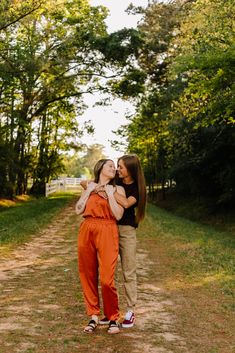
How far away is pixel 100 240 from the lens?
18.4ft

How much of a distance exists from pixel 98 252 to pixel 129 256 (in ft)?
1.60

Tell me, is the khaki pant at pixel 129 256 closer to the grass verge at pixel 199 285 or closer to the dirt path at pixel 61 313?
the dirt path at pixel 61 313

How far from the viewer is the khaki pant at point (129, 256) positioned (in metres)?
5.96

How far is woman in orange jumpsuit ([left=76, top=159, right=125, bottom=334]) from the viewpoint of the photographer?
18.5 ft

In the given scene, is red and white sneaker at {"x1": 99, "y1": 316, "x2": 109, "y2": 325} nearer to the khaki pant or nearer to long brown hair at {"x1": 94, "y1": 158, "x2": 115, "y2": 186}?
the khaki pant

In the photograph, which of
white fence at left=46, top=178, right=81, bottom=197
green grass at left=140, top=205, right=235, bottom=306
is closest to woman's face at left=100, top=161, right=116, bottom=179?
green grass at left=140, top=205, right=235, bottom=306

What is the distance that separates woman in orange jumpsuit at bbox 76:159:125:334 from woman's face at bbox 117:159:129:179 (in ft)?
0.44

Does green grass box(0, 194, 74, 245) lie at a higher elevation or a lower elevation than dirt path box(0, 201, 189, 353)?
higher

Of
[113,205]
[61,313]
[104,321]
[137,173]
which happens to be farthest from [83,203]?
[61,313]

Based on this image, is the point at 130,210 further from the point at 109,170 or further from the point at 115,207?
the point at 109,170

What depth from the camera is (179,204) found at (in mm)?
37062

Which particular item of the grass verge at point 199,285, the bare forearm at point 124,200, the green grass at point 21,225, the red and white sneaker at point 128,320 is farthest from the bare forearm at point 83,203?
the green grass at point 21,225

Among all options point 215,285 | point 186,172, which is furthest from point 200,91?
point 186,172

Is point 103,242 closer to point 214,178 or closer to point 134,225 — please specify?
point 134,225
